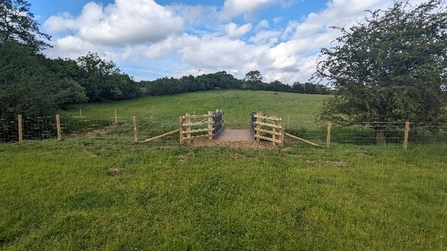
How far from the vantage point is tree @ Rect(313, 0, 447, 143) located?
11.1 metres

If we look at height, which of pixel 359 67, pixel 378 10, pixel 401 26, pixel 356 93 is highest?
pixel 378 10

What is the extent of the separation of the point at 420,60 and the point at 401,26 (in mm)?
1788

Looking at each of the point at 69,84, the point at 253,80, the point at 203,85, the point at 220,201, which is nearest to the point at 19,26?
the point at 69,84

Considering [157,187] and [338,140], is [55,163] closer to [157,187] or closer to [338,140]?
[157,187]

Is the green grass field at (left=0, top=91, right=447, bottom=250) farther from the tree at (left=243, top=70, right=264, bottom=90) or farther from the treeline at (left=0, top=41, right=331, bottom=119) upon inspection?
the tree at (left=243, top=70, right=264, bottom=90)

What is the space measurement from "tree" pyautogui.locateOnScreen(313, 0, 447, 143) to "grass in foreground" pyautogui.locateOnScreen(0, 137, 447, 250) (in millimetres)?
4040

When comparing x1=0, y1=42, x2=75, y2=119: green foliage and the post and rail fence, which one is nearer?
the post and rail fence

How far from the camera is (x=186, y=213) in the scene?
4.30m

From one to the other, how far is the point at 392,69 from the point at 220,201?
11694 millimetres

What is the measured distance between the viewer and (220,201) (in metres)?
4.75

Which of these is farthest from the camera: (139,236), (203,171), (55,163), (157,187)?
(55,163)

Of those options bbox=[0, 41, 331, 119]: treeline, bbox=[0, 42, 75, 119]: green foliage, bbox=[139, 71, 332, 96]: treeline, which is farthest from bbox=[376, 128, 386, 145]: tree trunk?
bbox=[139, 71, 332, 96]: treeline

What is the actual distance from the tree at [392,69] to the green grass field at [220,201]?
154 inches

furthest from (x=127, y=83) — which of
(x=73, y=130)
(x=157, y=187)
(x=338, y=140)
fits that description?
(x=157, y=187)
